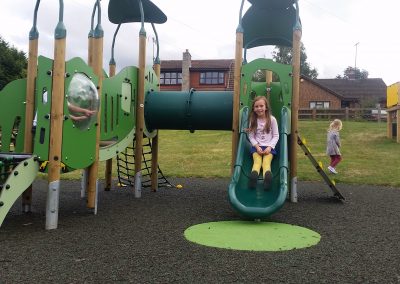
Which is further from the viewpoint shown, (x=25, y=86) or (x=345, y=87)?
(x=345, y=87)

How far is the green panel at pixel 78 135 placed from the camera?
4.89 meters

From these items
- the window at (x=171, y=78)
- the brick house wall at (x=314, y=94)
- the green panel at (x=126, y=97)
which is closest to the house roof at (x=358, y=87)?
the brick house wall at (x=314, y=94)

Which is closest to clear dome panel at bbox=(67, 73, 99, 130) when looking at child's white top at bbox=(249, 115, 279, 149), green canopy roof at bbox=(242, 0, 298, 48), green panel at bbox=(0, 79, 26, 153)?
green panel at bbox=(0, 79, 26, 153)

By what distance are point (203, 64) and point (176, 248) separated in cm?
4057

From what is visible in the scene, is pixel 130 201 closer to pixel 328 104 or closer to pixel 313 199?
pixel 313 199

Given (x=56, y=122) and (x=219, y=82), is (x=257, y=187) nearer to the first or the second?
(x=56, y=122)

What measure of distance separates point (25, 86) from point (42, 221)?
180cm

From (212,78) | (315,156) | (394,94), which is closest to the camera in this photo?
(315,156)

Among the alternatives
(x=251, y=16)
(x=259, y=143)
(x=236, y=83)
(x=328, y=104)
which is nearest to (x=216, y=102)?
(x=236, y=83)

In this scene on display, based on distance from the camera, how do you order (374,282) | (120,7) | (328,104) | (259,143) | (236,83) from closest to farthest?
(374,282) < (259,143) < (236,83) < (120,7) < (328,104)

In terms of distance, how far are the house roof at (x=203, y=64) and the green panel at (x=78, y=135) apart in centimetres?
3657

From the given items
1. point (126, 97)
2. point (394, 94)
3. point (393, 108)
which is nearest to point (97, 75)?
point (126, 97)

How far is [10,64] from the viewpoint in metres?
30.5

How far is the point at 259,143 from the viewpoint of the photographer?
6.15 meters
